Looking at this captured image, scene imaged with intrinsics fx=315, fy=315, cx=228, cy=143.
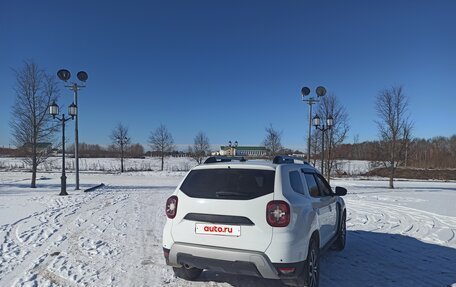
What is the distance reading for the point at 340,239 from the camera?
244 inches

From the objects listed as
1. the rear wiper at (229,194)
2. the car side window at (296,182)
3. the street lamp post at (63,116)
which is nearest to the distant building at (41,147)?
the street lamp post at (63,116)

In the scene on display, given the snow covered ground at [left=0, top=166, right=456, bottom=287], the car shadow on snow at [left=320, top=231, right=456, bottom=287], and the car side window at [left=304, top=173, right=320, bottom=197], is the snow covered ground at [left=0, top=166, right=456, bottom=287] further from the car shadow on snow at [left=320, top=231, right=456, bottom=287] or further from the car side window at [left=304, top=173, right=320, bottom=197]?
the car side window at [left=304, top=173, right=320, bottom=197]

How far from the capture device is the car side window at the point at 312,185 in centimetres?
459

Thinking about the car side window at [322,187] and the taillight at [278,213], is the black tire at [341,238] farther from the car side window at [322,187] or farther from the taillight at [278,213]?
the taillight at [278,213]

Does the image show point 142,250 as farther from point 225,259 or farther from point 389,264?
point 389,264

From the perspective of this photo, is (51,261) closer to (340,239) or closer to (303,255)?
(303,255)

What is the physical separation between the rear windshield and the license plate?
0.34 meters

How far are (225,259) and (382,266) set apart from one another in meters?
3.29

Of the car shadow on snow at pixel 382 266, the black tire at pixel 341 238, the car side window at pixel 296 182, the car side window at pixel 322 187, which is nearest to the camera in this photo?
the car side window at pixel 296 182

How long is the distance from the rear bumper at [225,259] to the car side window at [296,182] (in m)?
0.97

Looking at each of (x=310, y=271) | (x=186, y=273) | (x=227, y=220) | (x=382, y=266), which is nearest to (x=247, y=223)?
(x=227, y=220)

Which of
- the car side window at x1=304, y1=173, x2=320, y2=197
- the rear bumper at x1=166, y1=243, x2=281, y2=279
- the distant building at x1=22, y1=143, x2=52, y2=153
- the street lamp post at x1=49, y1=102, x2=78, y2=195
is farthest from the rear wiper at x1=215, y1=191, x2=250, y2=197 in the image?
the distant building at x1=22, y1=143, x2=52, y2=153

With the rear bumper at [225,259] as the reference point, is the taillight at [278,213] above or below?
above

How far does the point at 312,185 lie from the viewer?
480 centimetres
